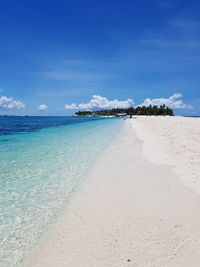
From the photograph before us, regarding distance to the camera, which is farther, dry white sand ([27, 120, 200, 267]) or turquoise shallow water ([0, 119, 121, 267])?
turquoise shallow water ([0, 119, 121, 267])

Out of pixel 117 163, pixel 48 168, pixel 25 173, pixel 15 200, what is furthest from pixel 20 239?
pixel 117 163

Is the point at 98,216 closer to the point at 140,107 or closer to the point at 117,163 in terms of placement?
the point at 117,163

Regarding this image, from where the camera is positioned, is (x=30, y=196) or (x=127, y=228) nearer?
(x=127, y=228)

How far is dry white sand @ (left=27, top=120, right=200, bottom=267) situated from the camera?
14.1ft

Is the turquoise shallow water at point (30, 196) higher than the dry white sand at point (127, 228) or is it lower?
lower

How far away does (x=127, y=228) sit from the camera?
5.34 metres

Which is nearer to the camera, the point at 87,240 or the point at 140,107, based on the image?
the point at 87,240

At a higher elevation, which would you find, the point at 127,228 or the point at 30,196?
the point at 127,228

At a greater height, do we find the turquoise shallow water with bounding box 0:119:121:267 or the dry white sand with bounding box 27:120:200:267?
the dry white sand with bounding box 27:120:200:267

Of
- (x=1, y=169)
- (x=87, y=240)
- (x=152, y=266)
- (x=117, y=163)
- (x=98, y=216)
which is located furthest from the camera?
(x=117, y=163)

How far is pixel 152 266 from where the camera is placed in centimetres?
401

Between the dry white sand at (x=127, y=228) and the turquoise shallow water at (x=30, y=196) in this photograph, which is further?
the turquoise shallow water at (x=30, y=196)

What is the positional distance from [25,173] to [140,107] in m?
169

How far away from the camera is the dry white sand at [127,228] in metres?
4.29
